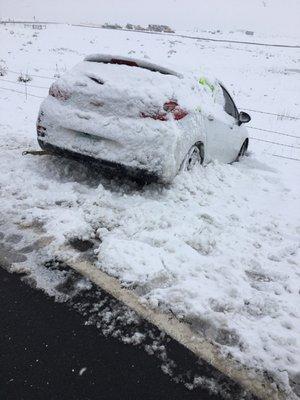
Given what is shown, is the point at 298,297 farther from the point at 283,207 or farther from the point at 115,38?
the point at 115,38

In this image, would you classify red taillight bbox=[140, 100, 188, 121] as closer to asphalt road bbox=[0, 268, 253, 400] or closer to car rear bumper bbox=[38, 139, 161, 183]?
car rear bumper bbox=[38, 139, 161, 183]

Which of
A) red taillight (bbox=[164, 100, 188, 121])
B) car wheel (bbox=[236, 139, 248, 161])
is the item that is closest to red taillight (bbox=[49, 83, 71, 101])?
red taillight (bbox=[164, 100, 188, 121])

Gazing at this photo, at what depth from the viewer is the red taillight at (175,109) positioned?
193 inches

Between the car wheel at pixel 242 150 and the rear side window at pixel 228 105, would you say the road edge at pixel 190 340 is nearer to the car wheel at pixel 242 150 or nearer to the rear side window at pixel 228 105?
the rear side window at pixel 228 105

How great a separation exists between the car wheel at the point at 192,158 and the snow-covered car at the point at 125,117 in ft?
0.11

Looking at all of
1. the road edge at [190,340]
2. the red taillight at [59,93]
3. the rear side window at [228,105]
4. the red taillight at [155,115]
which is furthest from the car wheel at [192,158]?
the road edge at [190,340]

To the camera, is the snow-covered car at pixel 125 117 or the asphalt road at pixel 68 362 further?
the snow-covered car at pixel 125 117

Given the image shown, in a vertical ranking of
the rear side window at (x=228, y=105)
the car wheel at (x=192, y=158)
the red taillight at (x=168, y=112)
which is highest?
the red taillight at (x=168, y=112)

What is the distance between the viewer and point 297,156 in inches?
350

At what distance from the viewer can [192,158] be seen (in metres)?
5.84

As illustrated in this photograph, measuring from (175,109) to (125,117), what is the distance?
63cm

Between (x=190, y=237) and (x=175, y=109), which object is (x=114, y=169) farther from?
(x=190, y=237)

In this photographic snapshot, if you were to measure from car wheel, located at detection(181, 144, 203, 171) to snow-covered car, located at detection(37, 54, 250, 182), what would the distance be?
0.03 meters

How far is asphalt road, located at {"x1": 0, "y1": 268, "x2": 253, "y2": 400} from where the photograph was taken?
2475mm
